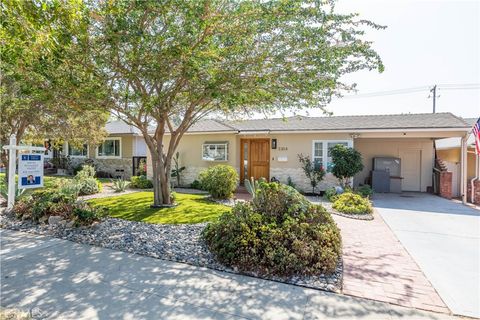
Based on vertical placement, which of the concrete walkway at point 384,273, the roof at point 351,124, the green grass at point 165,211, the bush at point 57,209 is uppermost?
the roof at point 351,124

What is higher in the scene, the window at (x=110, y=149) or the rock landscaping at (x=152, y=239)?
the window at (x=110, y=149)

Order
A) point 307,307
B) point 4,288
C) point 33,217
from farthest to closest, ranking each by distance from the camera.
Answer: point 33,217 < point 4,288 < point 307,307

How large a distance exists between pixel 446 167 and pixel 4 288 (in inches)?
651

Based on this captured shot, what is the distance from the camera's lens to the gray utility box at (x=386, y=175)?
1377cm

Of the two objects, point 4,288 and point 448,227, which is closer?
point 4,288

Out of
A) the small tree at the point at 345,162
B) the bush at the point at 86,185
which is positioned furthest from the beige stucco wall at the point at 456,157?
the bush at the point at 86,185

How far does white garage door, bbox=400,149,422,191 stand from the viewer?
1445 cm

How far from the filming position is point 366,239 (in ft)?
20.6

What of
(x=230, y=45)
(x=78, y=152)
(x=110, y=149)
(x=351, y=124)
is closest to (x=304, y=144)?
(x=351, y=124)

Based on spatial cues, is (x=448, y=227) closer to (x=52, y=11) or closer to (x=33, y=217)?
(x=52, y=11)

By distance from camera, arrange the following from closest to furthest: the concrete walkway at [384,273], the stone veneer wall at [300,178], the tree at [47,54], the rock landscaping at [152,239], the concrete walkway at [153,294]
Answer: the concrete walkway at [153,294]
the concrete walkway at [384,273]
the tree at [47,54]
the rock landscaping at [152,239]
the stone veneer wall at [300,178]

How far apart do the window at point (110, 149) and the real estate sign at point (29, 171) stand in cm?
1355

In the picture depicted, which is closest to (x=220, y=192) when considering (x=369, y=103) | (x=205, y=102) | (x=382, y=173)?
(x=205, y=102)

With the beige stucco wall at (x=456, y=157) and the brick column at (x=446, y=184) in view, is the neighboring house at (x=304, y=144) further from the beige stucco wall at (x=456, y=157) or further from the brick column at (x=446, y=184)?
the brick column at (x=446, y=184)
